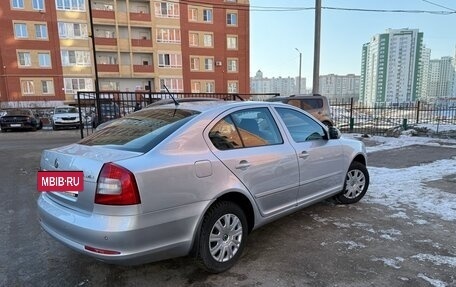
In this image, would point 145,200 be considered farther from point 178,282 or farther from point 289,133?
point 289,133

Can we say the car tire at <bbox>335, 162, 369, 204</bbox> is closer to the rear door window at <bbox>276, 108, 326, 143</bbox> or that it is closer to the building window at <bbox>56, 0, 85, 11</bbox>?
the rear door window at <bbox>276, 108, 326, 143</bbox>

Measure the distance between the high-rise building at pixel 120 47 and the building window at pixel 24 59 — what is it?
0.31 feet

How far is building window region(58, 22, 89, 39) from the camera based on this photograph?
36219 millimetres

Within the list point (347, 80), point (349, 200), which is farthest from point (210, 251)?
point (347, 80)

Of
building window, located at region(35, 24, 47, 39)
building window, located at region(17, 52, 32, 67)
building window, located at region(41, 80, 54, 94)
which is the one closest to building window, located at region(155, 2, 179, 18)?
building window, located at region(35, 24, 47, 39)

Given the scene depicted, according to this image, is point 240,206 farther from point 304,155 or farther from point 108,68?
point 108,68

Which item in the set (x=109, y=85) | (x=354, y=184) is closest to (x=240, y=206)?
(x=354, y=184)

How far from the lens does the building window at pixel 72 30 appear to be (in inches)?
1426

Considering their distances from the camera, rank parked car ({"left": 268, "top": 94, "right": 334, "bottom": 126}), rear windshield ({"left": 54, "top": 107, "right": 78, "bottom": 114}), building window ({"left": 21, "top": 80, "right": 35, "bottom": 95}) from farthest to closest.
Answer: building window ({"left": 21, "top": 80, "right": 35, "bottom": 95})
rear windshield ({"left": 54, "top": 107, "right": 78, "bottom": 114})
parked car ({"left": 268, "top": 94, "right": 334, "bottom": 126})

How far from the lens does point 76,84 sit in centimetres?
3725

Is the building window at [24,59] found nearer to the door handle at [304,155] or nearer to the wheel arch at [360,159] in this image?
the wheel arch at [360,159]

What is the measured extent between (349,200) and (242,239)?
7.83ft

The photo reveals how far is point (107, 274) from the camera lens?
314cm

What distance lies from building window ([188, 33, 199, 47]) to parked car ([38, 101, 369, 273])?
38331 millimetres
